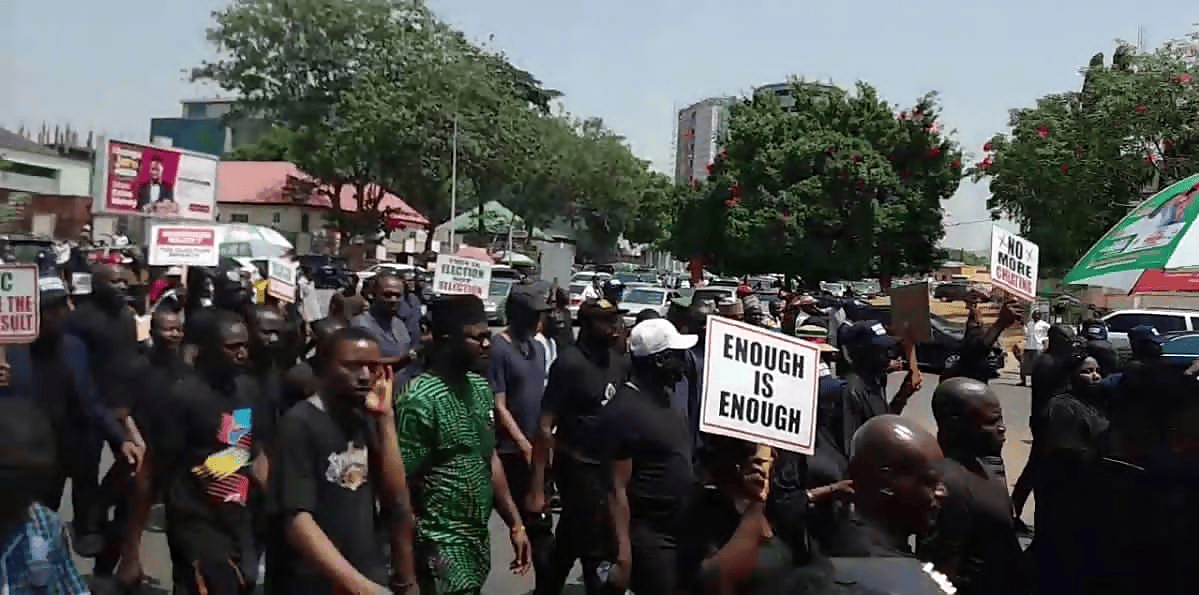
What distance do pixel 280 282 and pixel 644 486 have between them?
6.05m

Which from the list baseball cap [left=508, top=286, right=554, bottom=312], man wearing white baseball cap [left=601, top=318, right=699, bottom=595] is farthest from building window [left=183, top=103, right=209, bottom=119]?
man wearing white baseball cap [left=601, top=318, right=699, bottom=595]

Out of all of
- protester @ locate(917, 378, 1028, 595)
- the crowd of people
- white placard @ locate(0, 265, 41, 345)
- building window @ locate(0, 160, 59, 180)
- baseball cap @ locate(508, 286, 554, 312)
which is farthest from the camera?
building window @ locate(0, 160, 59, 180)

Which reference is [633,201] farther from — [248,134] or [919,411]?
[919,411]

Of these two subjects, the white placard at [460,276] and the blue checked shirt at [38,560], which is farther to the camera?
the white placard at [460,276]

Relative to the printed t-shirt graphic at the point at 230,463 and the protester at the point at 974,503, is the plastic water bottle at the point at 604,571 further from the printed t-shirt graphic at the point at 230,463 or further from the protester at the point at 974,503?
the printed t-shirt graphic at the point at 230,463

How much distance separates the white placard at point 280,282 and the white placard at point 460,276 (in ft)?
3.88

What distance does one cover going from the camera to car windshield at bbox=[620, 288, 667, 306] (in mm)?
29672

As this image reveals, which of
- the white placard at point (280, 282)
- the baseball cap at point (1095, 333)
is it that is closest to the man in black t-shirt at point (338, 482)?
the baseball cap at point (1095, 333)

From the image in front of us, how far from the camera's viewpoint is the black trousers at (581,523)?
5754 mm

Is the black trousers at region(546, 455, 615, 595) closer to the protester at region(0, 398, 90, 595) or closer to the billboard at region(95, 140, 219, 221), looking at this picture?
the protester at region(0, 398, 90, 595)

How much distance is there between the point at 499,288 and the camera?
30.0 meters

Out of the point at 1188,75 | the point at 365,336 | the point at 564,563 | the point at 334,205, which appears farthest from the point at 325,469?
the point at 334,205

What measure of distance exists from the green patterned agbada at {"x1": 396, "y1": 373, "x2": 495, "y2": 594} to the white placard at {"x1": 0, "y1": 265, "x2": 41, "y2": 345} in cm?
239

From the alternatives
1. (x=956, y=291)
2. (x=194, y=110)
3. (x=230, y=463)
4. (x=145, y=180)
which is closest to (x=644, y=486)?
(x=230, y=463)
